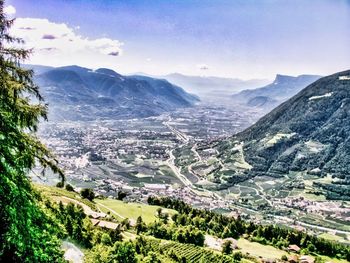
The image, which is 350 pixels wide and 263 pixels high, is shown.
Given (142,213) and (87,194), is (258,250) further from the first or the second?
(87,194)

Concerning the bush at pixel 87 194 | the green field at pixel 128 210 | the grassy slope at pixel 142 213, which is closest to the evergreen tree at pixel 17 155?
the grassy slope at pixel 142 213

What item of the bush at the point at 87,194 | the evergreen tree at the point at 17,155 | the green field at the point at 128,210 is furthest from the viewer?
the bush at the point at 87,194

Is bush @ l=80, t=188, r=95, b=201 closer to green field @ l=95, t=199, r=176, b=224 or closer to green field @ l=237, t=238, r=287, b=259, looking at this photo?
green field @ l=95, t=199, r=176, b=224

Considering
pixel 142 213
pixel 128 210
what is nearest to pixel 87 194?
pixel 128 210

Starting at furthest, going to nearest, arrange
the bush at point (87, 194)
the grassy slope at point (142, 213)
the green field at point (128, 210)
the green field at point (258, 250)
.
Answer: the bush at point (87, 194)
the green field at point (128, 210)
the grassy slope at point (142, 213)
the green field at point (258, 250)

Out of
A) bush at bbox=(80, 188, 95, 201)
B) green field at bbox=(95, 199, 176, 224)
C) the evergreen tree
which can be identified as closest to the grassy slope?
green field at bbox=(95, 199, 176, 224)

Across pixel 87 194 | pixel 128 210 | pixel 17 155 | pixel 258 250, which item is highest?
pixel 17 155

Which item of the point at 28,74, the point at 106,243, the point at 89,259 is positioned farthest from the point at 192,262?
→ the point at 28,74

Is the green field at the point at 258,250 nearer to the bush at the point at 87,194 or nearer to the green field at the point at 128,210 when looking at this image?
the green field at the point at 128,210
